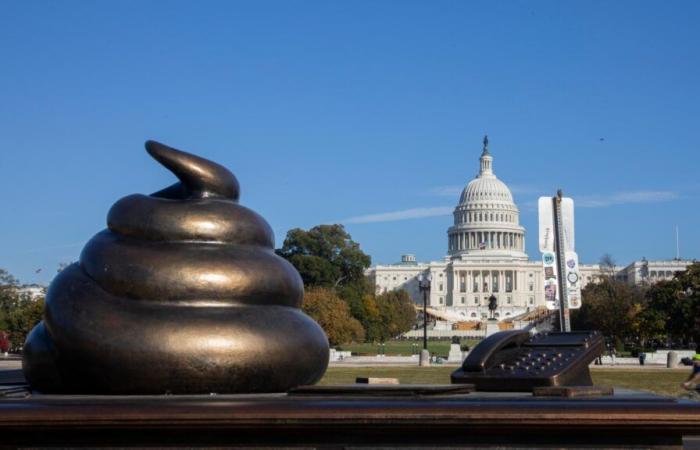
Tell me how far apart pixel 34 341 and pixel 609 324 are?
2293 inches

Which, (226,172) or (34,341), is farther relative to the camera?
(226,172)

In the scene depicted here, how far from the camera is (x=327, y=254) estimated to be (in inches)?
3452

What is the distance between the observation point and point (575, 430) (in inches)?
198

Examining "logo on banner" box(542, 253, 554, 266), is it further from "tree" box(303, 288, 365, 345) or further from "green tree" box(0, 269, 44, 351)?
"tree" box(303, 288, 365, 345)

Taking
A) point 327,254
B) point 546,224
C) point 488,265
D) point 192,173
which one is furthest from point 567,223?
point 488,265

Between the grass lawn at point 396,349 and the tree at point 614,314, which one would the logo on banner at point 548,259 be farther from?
the tree at point 614,314

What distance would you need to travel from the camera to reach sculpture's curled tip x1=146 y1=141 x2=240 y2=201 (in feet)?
23.9

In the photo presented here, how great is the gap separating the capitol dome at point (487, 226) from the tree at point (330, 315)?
300 ft

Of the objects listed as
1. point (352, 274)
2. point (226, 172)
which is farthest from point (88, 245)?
point (352, 274)

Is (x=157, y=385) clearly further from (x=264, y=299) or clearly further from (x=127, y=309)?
(x=264, y=299)

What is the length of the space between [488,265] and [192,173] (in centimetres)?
14456

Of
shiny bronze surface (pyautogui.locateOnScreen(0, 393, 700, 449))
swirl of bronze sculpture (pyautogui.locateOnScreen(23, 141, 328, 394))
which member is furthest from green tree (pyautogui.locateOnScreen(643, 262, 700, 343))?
shiny bronze surface (pyautogui.locateOnScreen(0, 393, 700, 449))

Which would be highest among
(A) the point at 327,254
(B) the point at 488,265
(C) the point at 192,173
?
(B) the point at 488,265

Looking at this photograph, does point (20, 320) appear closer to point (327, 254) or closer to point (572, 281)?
point (327, 254)
